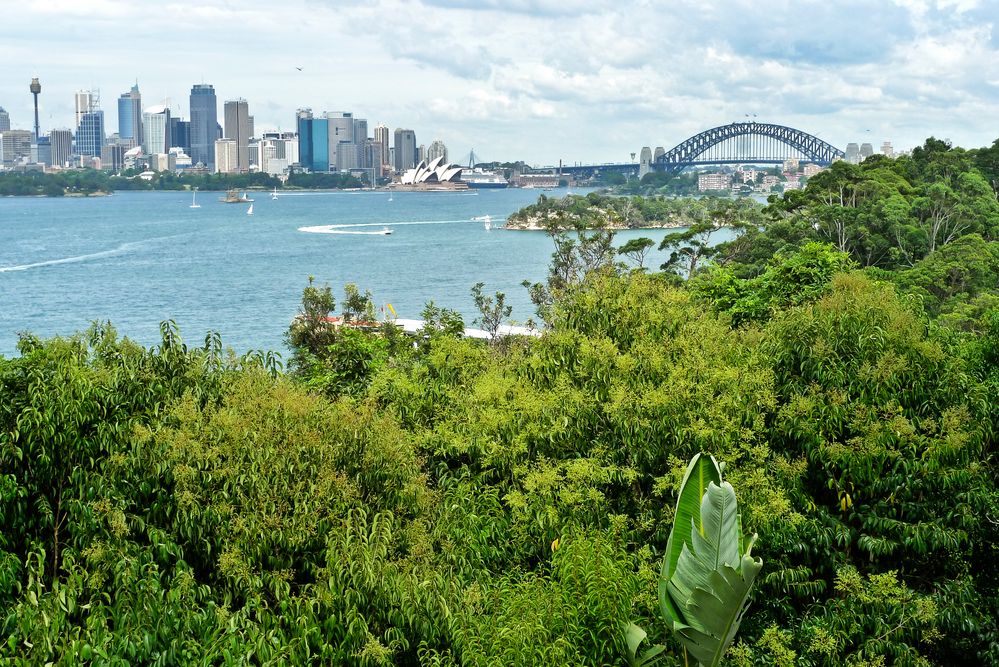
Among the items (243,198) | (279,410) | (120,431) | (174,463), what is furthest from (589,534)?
(243,198)

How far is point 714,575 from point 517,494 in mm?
2366

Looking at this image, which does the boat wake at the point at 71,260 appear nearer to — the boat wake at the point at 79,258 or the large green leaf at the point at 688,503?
the boat wake at the point at 79,258

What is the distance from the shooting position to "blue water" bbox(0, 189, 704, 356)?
49.9m

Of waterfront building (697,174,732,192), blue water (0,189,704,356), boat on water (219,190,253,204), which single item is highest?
waterfront building (697,174,732,192)

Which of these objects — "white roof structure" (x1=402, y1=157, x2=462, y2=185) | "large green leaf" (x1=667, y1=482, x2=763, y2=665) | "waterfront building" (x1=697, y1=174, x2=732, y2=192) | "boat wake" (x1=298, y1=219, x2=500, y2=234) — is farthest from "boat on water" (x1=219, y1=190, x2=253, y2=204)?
"large green leaf" (x1=667, y1=482, x2=763, y2=665)

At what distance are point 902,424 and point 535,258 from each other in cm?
6606

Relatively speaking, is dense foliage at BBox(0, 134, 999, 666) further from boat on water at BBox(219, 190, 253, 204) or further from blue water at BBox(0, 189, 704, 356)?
boat on water at BBox(219, 190, 253, 204)

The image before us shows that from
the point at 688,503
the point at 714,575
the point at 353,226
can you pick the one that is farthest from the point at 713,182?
the point at 714,575

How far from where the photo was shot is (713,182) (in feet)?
555

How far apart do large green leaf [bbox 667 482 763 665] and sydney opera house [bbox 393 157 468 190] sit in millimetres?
170312

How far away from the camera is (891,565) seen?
8.91 meters

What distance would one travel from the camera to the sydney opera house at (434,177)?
178 meters

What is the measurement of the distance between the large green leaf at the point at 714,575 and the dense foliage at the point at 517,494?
563 mm

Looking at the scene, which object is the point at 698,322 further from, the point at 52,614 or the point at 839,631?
the point at 52,614
